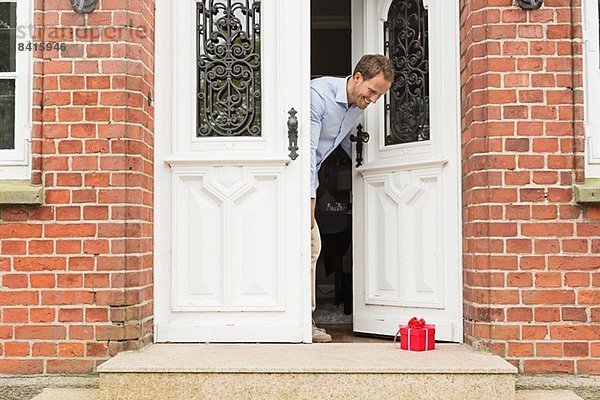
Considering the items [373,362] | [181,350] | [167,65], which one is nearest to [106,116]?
[167,65]

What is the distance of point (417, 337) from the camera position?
14.3 feet

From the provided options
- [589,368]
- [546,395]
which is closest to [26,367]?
[546,395]

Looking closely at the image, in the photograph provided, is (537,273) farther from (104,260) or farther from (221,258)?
(104,260)

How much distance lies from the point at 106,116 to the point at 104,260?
807mm

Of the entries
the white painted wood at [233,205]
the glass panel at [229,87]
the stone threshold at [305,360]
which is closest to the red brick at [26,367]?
the stone threshold at [305,360]

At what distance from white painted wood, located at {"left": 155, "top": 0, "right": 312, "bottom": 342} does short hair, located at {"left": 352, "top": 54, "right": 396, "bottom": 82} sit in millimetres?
371

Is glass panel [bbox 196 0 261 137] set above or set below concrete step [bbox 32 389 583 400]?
above

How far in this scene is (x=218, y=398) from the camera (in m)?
3.90

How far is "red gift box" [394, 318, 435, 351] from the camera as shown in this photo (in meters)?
4.37

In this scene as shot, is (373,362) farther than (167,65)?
No

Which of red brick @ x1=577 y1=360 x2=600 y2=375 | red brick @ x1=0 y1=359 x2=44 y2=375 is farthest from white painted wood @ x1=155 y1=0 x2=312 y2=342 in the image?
red brick @ x1=577 y1=360 x2=600 y2=375

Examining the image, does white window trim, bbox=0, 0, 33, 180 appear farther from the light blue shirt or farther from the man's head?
the man's head

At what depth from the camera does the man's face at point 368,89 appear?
4852mm

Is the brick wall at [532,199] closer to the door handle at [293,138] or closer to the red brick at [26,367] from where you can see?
the door handle at [293,138]
